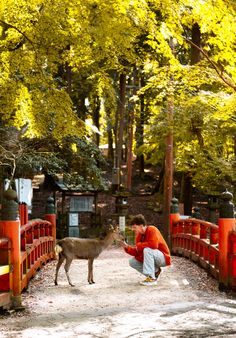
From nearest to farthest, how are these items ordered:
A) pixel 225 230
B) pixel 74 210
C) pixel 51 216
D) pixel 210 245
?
pixel 225 230
pixel 210 245
pixel 51 216
pixel 74 210

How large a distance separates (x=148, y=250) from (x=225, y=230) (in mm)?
1297

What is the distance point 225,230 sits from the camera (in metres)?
7.82

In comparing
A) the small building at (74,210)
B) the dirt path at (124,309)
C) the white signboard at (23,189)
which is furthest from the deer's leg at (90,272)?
the small building at (74,210)

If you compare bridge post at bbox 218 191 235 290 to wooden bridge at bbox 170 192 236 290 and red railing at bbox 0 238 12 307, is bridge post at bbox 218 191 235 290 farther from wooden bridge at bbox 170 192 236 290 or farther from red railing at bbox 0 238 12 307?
red railing at bbox 0 238 12 307

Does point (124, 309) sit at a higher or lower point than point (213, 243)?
lower

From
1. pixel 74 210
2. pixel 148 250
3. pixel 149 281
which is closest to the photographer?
pixel 148 250

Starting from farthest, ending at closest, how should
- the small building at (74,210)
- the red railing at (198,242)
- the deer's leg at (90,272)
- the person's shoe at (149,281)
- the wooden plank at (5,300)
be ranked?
1. the small building at (74,210)
2. the red railing at (198,242)
3. the deer's leg at (90,272)
4. the person's shoe at (149,281)
5. the wooden plank at (5,300)

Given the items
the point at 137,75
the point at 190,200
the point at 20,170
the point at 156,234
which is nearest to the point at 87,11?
the point at 156,234

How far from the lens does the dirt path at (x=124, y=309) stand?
5.27 meters

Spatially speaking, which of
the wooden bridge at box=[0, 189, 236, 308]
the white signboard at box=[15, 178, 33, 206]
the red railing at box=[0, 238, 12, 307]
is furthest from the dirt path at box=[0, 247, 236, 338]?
the white signboard at box=[15, 178, 33, 206]

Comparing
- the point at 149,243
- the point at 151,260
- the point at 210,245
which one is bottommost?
the point at 151,260

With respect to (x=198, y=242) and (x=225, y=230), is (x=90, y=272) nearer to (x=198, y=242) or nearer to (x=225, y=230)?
(x=225, y=230)

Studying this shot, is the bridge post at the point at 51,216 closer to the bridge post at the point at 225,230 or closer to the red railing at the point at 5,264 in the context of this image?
the bridge post at the point at 225,230

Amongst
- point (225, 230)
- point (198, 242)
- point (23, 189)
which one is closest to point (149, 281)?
point (225, 230)
